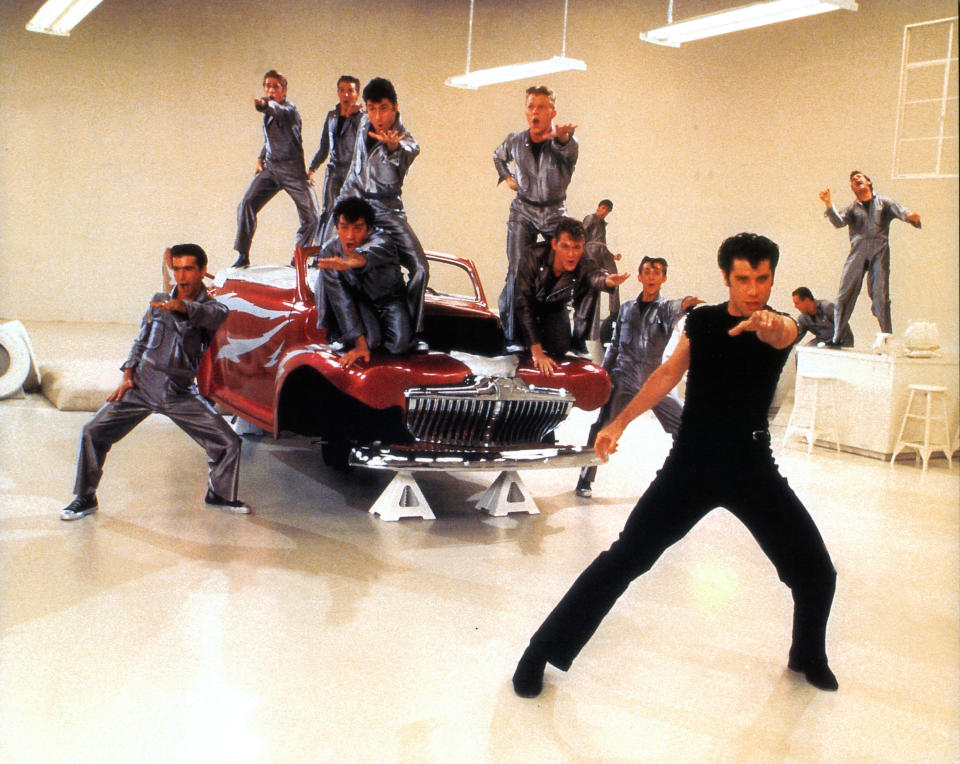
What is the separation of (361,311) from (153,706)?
2.47 m

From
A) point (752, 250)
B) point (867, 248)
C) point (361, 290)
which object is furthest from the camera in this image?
point (867, 248)

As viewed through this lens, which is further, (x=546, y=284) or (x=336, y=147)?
(x=336, y=147)

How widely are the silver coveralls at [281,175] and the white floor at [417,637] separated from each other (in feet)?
8.93

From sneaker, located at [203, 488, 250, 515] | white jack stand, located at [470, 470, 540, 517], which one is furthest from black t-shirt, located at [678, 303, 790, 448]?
sneaker, located at [203, 488, 250, 515]

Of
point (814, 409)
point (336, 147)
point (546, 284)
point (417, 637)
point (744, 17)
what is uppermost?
point (744, 17)

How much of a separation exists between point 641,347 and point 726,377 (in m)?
2.61

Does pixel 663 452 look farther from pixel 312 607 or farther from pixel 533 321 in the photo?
pixel 312 607

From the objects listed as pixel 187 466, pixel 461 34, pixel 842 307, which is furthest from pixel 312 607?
pixel 461 34

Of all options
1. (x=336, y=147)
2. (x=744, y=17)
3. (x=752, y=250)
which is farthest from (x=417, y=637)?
(x=744, y=17)

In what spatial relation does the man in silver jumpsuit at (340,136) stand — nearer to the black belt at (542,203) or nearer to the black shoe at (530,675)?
the black belt at (542,203)

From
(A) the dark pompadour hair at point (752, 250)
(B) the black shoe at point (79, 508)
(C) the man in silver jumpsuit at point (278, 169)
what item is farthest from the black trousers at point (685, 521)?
(C) the man in silver jumpsuit at point (278, 169)

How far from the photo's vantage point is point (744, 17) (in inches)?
239

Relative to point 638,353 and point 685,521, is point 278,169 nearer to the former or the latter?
point 638,353

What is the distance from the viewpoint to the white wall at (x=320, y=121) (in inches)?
384
